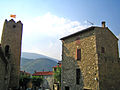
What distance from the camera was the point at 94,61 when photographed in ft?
49.3

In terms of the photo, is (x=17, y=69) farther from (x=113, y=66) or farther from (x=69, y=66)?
(x=113, y=66)

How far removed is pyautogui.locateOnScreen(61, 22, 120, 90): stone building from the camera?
14.7 metres

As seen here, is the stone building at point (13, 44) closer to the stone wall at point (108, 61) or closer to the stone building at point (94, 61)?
the stone building at point (94, 61)

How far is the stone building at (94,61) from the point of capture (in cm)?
1467

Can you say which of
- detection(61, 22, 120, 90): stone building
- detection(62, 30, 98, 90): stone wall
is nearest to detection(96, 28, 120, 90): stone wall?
detection(61, 22, 120, 90): stone building

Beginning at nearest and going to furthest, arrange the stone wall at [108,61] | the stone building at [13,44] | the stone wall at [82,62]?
the stone wall at [108,61] → the stone wall at [82,62] → the stone building at [13,44]

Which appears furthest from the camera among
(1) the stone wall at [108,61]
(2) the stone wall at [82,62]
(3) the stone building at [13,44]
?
(3) the stone building at [13,44]

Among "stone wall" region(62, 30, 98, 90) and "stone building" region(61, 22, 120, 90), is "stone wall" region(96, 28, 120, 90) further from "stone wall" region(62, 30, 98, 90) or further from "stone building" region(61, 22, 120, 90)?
"stone wall" region(62, 30, 98, 90)

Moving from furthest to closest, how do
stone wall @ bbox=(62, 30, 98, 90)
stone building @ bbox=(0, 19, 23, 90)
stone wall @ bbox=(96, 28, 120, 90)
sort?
1. stone building @ bbox=(0, 19, 23, 90)
2. stone wall @ bbox=(62, 30, 98, 90)
3. stone wall @ bbox=(96, 28, 120, 90)

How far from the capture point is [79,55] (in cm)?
1731

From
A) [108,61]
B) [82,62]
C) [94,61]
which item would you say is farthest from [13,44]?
[108,61]

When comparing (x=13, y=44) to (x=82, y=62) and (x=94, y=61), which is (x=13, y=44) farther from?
(x=94, y=61)

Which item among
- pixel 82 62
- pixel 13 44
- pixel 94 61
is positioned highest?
pixel 13 44

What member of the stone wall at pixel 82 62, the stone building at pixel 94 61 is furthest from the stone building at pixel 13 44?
the stone building at pixel 94 61
